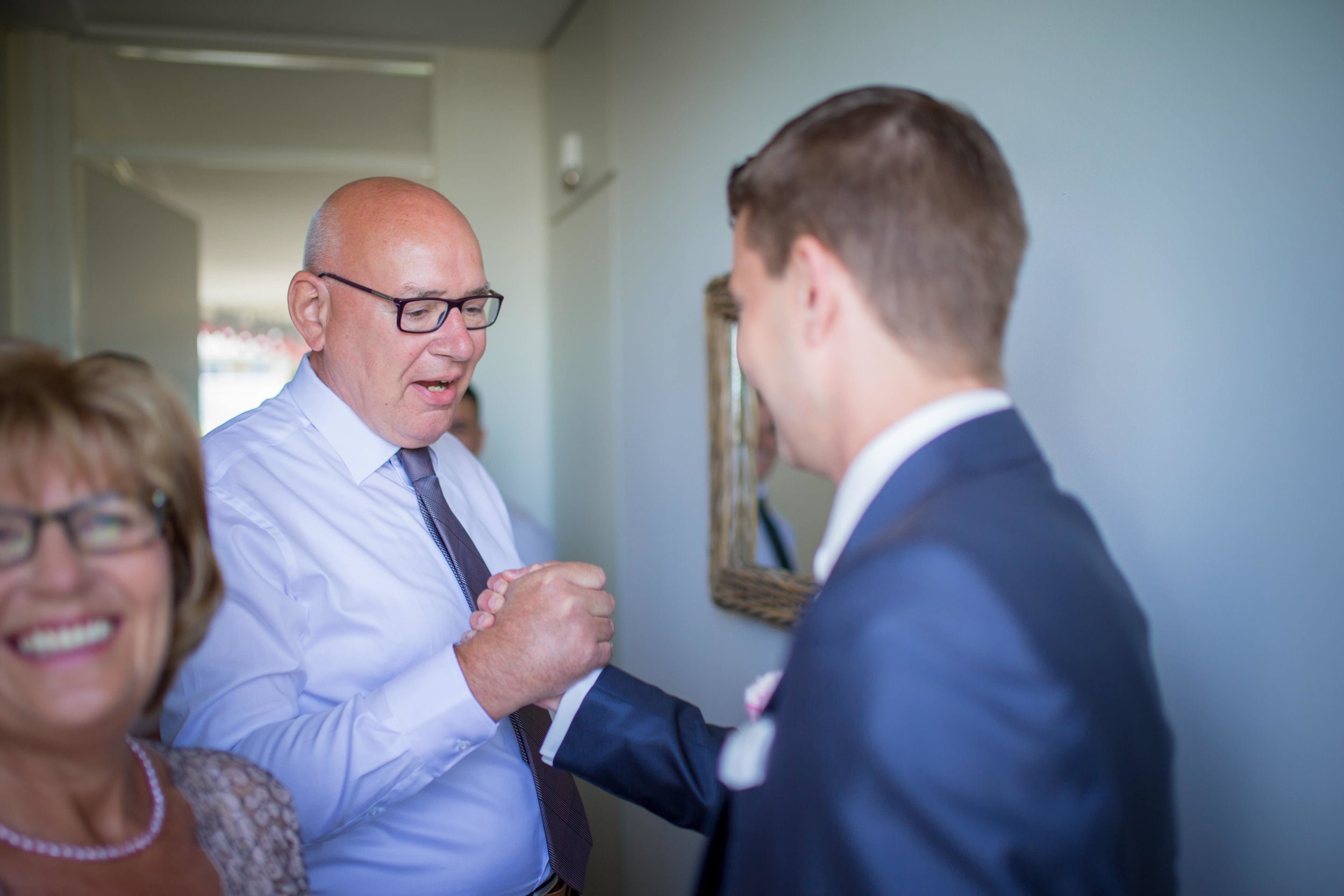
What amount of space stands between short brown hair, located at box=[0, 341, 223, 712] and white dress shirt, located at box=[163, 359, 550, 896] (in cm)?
29

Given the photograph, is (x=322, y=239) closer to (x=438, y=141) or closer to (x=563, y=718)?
(x=563, y=718)

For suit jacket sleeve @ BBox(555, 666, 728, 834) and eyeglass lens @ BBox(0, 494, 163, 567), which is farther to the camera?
suit jacket sleeve @ BBox(555, 666, 728, 834)

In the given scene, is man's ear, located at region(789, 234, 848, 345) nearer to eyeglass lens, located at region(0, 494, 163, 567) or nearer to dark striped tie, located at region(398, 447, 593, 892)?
eyeglass lens, located at region(0, 494, 163, 567)

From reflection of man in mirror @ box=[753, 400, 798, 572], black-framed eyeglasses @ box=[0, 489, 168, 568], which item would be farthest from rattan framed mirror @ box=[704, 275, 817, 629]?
black-framed eyeglasses @ box=[0, 489, 168, 568]

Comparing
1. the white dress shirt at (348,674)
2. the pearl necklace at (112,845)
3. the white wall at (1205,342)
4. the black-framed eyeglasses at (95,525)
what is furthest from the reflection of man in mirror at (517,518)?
the black-framed eyeglasses at (95,525)

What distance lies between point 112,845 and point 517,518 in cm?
276

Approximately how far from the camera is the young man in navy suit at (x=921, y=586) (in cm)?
74

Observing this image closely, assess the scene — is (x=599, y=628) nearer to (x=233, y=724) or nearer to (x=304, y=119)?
(x=233, y=724)

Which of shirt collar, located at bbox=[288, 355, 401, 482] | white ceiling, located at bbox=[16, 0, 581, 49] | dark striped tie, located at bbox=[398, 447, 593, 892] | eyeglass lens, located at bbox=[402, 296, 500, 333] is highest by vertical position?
white ceiling, located at bbox=[16, 0, 581, 49]

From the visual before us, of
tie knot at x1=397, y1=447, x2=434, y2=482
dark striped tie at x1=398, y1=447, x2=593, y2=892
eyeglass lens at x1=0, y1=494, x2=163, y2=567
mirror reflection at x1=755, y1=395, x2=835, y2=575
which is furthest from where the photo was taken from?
mirror reflection at x1=755, y1=395, x2=835, y2=575

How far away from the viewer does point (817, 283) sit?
91 cm

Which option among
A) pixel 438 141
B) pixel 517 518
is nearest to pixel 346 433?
pixel 517 518

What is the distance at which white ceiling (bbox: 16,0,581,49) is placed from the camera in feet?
13.1

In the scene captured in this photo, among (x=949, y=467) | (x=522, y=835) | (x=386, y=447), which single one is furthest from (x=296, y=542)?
(x=949, y=467)
